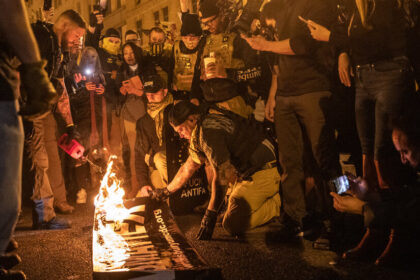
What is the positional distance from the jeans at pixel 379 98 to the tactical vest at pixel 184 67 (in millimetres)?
2542

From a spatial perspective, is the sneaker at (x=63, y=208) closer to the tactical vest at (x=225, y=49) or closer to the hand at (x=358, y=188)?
the tactical vest at (x=225, y=49)

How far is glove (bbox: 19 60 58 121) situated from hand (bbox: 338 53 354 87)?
114 inches

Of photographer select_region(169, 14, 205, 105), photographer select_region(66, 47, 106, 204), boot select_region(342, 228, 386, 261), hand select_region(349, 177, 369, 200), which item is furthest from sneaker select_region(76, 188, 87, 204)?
hand select_region(349, 177, 369, 200)

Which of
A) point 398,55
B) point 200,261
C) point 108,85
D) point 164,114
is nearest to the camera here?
point 200,261

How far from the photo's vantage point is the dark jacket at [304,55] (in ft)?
14.8

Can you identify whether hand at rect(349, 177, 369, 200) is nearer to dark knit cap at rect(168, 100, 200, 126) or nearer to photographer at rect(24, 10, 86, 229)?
dark knit cap at rect(168, 100, 200, 126)

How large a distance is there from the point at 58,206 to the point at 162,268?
3.62 metres

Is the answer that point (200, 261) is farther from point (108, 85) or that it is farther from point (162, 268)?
point (108, 85)

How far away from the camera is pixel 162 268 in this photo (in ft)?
9.77

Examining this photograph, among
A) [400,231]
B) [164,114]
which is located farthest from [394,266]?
[164,114]

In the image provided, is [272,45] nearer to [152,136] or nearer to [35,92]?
[152,136]

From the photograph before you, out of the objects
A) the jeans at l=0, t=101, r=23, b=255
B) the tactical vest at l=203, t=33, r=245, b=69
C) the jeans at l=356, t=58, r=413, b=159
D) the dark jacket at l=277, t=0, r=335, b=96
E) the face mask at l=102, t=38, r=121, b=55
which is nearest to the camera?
the jeans at l=0, t=101, r=23, b=255

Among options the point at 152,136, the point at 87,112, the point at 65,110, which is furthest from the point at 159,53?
the point at 65,110

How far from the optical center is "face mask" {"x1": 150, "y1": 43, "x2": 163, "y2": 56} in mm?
7633
